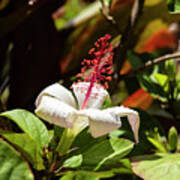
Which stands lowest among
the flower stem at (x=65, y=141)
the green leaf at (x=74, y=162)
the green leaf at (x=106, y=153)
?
the green leaf at (x=106, y=153)

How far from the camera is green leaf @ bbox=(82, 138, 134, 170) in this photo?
1.40 ft

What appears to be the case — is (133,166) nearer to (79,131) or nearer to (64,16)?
(79,131)

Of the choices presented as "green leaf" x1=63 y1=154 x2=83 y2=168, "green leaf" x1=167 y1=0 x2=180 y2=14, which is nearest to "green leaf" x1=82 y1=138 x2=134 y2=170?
"green leaf" x1=63 y1=154 x2=83 y2=168

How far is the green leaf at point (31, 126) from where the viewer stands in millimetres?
417

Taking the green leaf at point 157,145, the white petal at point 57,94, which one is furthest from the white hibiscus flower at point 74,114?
the green leaf at point 157,145

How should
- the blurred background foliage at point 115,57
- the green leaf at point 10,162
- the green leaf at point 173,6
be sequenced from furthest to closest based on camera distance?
the blurred background foliage at point 115,57
the green leaf at point 173,6
the green leaf at point 10,162

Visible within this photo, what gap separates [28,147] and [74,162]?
68 mm

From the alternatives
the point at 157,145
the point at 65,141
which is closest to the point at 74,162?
the point at 65,141

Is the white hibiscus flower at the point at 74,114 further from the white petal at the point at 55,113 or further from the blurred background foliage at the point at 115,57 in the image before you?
the blurred background foliage at the point at 115,57

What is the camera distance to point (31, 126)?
431 mm

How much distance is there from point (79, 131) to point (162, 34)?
52 centimetres

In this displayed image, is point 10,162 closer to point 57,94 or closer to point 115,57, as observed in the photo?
point 57,94

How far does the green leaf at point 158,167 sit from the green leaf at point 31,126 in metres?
0.13

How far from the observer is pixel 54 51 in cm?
72
